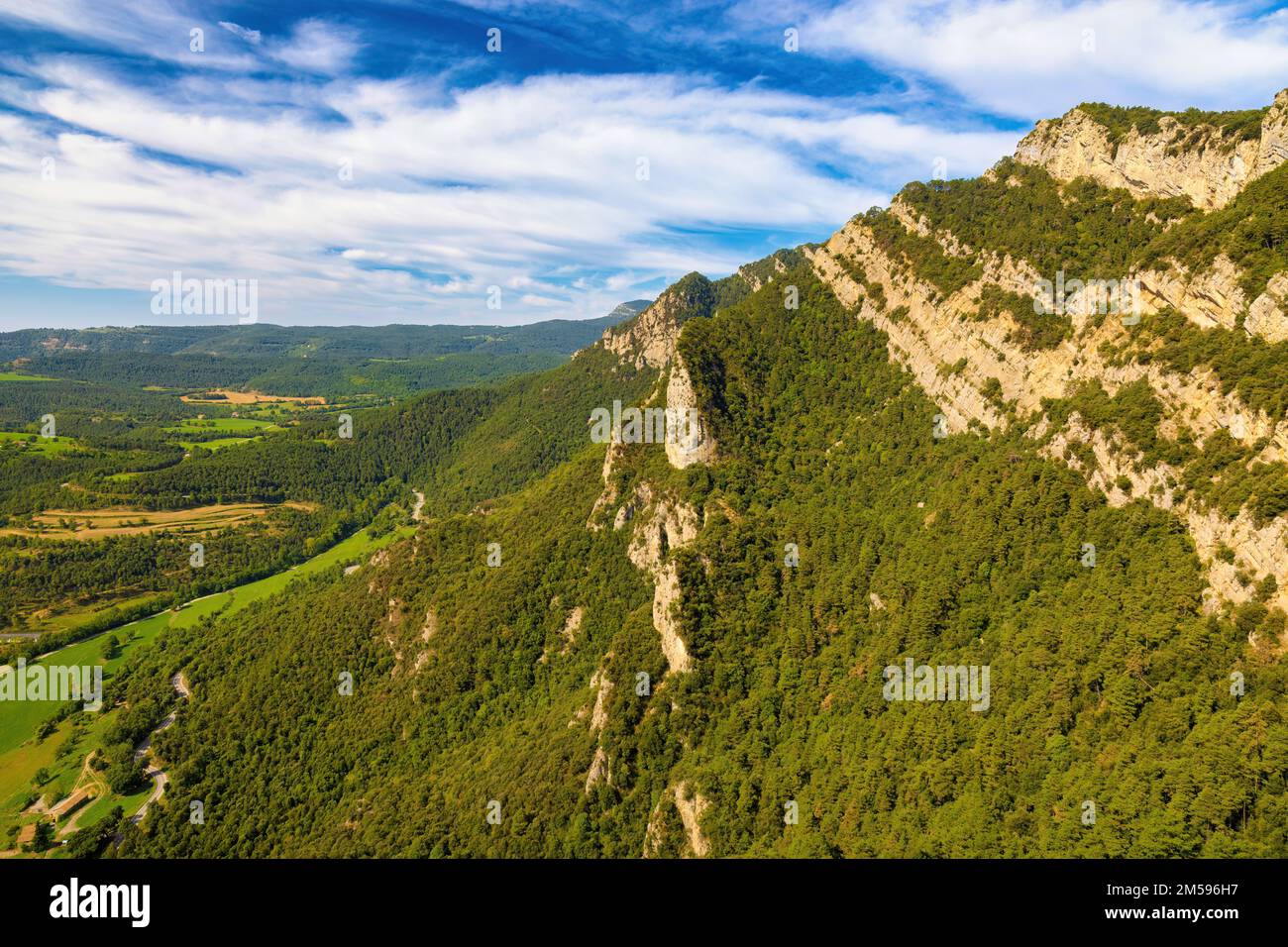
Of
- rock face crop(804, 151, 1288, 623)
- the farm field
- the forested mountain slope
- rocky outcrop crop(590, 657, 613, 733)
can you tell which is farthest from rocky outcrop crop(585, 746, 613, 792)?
the farm field

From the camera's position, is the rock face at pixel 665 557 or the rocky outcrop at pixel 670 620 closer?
the rocky outcrop at pixel 670 620

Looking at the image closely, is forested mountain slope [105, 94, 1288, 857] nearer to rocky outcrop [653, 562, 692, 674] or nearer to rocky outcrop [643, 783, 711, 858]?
rocky outcrop [643, 783, 711, 858]

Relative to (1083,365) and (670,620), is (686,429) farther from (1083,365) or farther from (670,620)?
(1083,365)

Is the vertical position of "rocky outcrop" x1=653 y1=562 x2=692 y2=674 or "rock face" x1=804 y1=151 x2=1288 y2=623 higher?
"rock face" x1=804 y1=151 x2=1288 y2=623

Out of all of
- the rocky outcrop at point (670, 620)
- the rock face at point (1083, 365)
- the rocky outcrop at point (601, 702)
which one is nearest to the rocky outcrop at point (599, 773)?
the rocky outcrop at point (601, 702)

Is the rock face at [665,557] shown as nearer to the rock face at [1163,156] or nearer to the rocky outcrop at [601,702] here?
the rocky outcrop at [601,702]

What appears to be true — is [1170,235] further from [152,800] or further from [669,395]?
[152,800]
